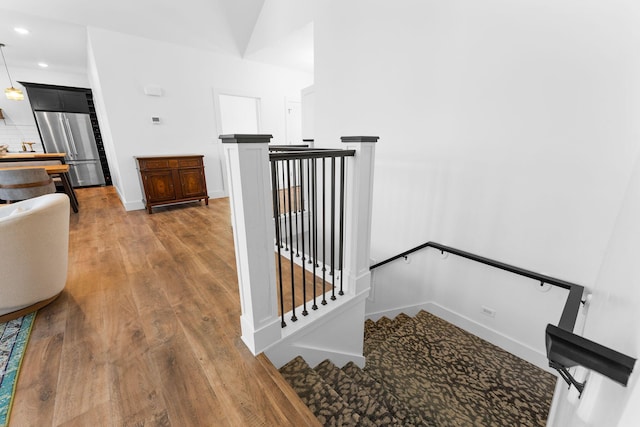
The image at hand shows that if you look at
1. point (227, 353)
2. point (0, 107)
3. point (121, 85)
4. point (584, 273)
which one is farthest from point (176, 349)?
point (0, 107)

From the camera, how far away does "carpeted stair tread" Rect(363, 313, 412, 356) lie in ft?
8.12

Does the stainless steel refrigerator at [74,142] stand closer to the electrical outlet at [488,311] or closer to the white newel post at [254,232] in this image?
the white newel post at [254,232]

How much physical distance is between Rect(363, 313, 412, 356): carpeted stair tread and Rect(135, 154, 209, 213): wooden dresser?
11.9 ft

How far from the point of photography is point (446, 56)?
7.39 feet

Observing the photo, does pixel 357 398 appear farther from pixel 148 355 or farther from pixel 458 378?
pixel 148 355

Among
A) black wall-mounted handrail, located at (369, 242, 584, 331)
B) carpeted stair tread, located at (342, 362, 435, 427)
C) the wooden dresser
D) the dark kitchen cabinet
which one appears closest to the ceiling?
the dark kitchen cabinet

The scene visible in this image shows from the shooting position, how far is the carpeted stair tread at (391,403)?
1504 mm

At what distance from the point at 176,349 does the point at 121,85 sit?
431 cm

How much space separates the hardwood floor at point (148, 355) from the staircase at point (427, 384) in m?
0.26

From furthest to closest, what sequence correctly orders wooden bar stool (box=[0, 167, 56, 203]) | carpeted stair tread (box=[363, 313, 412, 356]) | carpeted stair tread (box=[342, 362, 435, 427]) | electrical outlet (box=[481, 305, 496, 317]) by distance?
1. wooden bar stool (box=[0, 167, 56, 203])
2. carpeted stair tread (box=[363, 313, 412, 356])
3. electrical outlet (box=[481, 305, 496, 317])
4. carpeted stair tread (box=[342, 362, 435, 427])

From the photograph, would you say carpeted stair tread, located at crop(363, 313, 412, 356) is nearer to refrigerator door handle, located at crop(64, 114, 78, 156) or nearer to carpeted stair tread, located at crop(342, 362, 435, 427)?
carpeted stair tread, located at crop(342, 362, 435, 427)

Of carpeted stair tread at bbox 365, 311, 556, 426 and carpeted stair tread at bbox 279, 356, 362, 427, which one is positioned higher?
carpeted stair tread at bbox 279, 356, 362, 427

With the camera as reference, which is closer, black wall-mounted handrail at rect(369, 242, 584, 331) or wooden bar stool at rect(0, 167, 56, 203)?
black wall-mounted handrail at rect(369, 242, 584, 331)

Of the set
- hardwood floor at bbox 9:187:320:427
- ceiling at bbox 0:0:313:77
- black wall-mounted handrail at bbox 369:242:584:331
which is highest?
ceiling at bbox 0:0:313:77
